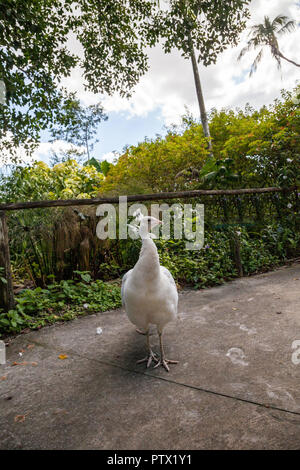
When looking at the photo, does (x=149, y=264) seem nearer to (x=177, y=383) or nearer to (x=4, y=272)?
(x=177, y=383)

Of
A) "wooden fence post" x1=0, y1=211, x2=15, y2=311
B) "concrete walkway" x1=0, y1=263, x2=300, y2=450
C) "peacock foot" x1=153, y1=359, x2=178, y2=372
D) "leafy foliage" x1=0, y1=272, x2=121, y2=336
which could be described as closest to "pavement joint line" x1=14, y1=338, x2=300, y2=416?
"concrete walkway" x1=0, y1=263, x2=300, y2=450

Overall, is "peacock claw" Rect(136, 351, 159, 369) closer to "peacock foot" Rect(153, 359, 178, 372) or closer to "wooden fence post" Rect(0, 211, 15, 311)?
"peacock foot" Rect(153, 359, 178, 372)

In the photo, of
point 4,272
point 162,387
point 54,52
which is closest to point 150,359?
point 162,387

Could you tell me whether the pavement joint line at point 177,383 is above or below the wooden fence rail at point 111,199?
below

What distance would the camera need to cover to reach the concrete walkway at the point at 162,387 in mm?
1407

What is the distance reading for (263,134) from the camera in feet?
22.2

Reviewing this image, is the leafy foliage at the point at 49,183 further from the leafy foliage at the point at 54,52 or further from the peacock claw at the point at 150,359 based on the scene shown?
the peacock claw at the point at 150,359

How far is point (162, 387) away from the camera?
6.05 feet

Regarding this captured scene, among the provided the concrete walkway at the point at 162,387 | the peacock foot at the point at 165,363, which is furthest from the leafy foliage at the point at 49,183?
the peacock foot at the point at 165,363

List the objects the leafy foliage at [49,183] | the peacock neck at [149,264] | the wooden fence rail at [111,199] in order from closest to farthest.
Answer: the peacock neck at [149,264]
the wooden fence rail at [111,199]
the leafy foliage at [49,183]

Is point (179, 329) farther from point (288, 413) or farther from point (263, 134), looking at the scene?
point (263, 134)

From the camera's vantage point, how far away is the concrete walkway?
55.4 inches

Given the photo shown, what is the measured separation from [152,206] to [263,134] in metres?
3.62
